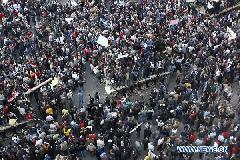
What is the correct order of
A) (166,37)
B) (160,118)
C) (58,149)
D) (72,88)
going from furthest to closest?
1. (166,37)
2. (72,88)
3. (160,118)
4. (58,149)

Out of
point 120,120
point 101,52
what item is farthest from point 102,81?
point 120,120

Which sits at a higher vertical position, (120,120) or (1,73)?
(1,73)

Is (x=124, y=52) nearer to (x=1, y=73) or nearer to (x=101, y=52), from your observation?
(x=101, y=52)

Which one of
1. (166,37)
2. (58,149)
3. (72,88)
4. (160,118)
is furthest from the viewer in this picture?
(166,37)

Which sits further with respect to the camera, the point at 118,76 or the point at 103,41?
the point at 103,41

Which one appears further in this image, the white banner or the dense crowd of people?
the white banner

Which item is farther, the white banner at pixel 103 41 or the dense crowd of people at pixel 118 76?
the white banner at pixel 103 41

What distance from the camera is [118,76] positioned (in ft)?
107

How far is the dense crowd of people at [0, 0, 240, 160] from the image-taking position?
28.0 m

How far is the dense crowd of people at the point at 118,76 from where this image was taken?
91.9 feet

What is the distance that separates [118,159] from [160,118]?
3952 mm

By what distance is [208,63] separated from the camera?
3369 centimetres

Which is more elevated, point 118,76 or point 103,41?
point 103,41

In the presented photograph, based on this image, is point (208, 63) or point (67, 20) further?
point (67, 20)
